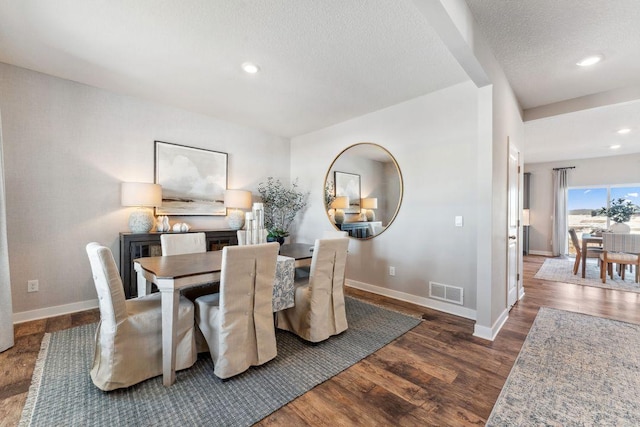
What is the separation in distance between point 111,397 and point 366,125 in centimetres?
378

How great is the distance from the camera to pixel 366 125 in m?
3.91

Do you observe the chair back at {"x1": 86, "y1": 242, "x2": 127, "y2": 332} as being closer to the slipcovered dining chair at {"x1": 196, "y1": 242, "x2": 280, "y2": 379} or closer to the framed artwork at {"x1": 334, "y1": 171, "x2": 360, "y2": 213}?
the slipcovered dining chair at {"x1": 196, "y1": 242, "x2": 280, "y2": 379}

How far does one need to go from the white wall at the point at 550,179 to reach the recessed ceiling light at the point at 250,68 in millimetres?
8049

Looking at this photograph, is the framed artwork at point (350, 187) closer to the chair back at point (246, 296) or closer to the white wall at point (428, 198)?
the white wall at point (428, 198)

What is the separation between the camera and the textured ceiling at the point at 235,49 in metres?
1.94

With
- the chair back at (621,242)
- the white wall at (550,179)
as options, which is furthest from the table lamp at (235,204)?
the white wall at (550,179)

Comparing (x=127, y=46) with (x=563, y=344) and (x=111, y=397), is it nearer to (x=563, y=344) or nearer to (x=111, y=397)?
(x=111, y=397)

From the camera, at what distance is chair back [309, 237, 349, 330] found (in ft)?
7.52

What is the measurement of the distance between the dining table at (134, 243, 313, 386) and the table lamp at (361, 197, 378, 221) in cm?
179

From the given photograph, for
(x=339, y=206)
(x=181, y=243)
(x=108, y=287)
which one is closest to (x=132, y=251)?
(x=181, y=243)

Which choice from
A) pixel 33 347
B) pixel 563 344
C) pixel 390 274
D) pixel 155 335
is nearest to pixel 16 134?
pixel 33 347

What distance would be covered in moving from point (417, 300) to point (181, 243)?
2.76m

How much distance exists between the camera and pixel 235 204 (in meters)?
4.06

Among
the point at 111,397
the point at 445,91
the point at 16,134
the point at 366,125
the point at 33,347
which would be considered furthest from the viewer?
the point at 366,125
